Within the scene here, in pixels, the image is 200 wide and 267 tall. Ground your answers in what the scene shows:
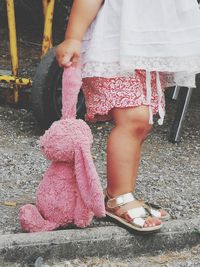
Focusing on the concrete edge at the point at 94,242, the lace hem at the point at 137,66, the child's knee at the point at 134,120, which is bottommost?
the concrete edge at the point at 94,242

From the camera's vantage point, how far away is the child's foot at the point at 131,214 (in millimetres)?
2119

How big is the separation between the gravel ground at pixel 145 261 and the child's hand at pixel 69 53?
2.04 ft

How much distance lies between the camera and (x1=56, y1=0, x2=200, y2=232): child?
204cm

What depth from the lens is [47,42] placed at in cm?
351

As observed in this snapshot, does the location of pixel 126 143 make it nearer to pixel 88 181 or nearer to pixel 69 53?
pixel 88 181

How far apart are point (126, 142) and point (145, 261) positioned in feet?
1.31

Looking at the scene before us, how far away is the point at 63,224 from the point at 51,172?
0.18 m

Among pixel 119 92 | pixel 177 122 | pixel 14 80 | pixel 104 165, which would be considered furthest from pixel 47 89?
pixel 119 92

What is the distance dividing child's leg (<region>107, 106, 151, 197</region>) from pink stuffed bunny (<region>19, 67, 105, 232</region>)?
0.09 m

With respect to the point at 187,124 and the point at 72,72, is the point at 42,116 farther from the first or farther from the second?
the point at 72,72

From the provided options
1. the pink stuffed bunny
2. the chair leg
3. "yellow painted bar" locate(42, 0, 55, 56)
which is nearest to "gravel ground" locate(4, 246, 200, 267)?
the pink stuffed bunny

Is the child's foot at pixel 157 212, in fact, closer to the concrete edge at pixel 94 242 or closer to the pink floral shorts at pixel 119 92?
the concrete edge at pixel 94 242

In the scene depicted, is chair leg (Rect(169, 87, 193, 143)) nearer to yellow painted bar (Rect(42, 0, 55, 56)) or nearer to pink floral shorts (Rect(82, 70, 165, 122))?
yellow painted bar (Rect(42, 0, 55, 56))

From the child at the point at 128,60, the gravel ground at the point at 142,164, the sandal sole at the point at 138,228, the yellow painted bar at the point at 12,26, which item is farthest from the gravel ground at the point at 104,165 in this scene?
the yellow painted bar at the point at 12,26
